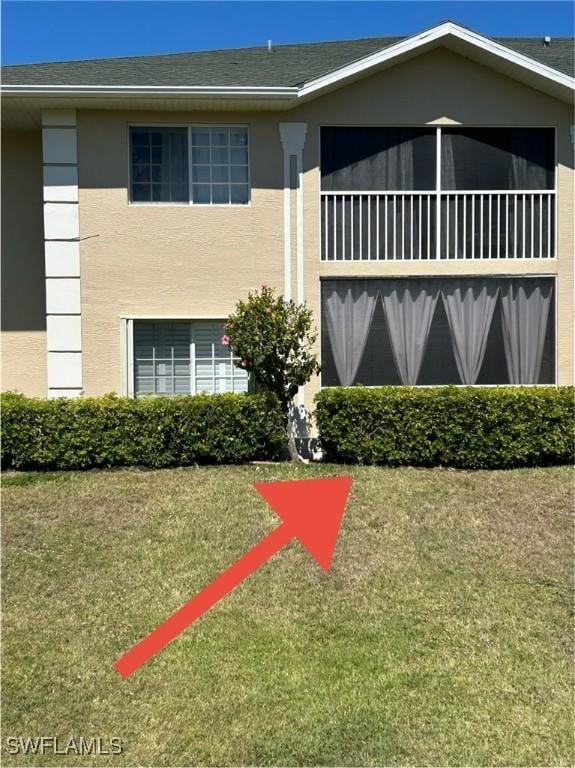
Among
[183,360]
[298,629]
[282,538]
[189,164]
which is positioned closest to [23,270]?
[183,360]

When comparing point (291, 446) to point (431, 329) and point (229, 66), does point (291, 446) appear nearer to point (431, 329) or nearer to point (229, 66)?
point (431, 329)

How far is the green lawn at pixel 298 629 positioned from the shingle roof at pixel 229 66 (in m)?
6.46

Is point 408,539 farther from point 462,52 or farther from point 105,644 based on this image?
point 462,52

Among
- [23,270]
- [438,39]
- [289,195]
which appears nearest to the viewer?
[438,39]

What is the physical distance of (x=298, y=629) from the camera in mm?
4660

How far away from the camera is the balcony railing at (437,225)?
10.2 metres

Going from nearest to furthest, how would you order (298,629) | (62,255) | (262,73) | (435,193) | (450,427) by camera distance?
(298,629), (450,427), (62,255), (435,193), (262,73)

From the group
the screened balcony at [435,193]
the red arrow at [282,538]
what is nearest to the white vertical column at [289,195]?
the screened balcony at [435,193]

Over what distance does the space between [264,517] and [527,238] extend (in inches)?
275

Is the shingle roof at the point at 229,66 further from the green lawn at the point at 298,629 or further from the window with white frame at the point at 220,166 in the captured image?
the green lawn at the point at 298,629

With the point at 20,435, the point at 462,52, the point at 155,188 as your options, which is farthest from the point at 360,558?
the point at 462,52

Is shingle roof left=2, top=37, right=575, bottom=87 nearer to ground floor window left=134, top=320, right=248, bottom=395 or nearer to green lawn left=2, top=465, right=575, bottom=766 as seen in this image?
ground floor window left=134, top=320, right=248, bottom=395

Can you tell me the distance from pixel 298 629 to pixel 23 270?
8.64 m

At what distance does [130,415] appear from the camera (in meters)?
8.53
